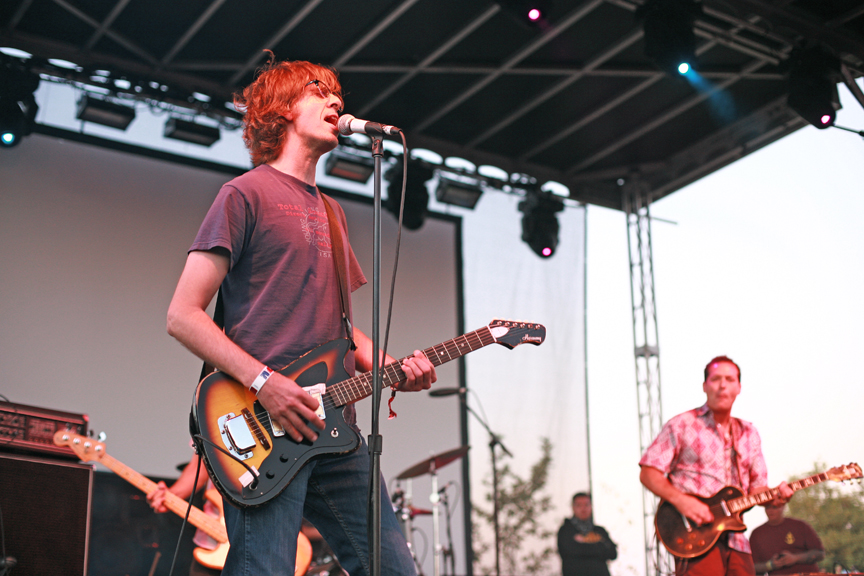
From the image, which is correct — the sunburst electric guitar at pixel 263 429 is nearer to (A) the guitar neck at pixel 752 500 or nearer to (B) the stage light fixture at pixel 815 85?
(A) the guitar neck at pixel 752 500

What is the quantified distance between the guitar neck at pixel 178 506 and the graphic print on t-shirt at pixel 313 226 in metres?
2.54

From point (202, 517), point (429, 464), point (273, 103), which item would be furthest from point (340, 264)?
point (429, 464)

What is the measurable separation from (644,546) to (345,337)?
657cm

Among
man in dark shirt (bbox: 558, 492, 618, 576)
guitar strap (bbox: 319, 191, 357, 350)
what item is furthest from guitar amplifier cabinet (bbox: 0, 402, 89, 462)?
man in dark shirt (bbox: 558, 492, 618, 576)

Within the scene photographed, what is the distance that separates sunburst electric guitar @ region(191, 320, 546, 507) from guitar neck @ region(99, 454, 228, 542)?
2485mm

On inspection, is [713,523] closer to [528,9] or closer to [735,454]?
[735,454]

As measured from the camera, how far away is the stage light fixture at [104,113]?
6457 mm

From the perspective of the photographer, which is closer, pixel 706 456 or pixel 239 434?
pixel 239 434

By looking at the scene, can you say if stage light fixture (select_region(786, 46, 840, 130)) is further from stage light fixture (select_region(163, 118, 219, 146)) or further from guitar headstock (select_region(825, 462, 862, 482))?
stage light fixture (select_region(163, 118, 219, 146))

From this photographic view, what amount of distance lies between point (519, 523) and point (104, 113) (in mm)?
5617

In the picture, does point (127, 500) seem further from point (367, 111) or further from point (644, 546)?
point (644, 546)

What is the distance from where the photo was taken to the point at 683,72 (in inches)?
228

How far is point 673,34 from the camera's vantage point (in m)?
5.70

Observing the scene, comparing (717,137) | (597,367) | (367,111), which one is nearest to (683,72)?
(717,137)
